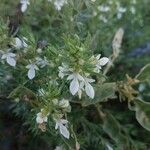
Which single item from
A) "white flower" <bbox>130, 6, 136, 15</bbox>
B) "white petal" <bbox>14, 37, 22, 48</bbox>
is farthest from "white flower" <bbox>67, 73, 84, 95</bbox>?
"white flower" <bbox>130, 6, 136, 15</bbox>

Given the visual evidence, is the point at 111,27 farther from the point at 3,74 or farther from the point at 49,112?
the point at 49,112

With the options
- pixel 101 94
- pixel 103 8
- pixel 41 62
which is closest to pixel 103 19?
pixel 103 8

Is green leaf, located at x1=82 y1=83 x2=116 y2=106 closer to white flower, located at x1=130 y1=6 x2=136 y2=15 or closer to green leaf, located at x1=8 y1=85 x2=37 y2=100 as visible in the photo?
green leaf, located at x1=8 y1=85 x2=37 y2=100

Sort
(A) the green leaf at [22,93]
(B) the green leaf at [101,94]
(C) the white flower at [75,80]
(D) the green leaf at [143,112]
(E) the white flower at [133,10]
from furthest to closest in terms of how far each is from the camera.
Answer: (E) the white flower at [133,10] < (D) the green leaf at [143,112] < (B) the green leaf at [101,94] < (A) the green leaf at [22,93] < (C) the white flower at [75,80]

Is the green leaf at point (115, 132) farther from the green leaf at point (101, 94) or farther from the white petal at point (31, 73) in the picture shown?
the white petal at point (31, 73)

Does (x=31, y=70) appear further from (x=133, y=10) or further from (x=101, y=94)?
(x=133, y=10)

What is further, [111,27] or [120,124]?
[111,27]

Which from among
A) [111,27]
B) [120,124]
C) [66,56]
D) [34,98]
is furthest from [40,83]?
[111,27]

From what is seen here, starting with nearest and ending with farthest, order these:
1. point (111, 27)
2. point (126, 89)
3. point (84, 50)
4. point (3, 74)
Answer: point (84, 50) → point (3, 74) → point (126, 89) → point (111, 27)

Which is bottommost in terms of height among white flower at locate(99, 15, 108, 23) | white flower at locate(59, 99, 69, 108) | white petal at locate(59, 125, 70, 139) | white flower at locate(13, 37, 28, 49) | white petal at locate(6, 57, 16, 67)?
white petal at locate(59, 125, 70, 139)

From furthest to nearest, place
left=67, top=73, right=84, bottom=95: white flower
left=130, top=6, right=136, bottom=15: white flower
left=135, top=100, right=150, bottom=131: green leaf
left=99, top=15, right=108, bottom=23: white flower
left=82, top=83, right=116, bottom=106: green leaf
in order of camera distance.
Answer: left=130, top=6, right=136, bottom=15: white flower → left=99, top=15, right=108, bottom=23: white flower → left=135, top=100, right=150, bottom=131: green leaf → left=82, top=83, right=116, bottom=106: green leaf → left=67, top=73, right=84, bottom=95: white flower


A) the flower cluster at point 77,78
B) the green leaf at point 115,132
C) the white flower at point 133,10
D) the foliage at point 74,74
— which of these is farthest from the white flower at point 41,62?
the white flower at point 133,10
